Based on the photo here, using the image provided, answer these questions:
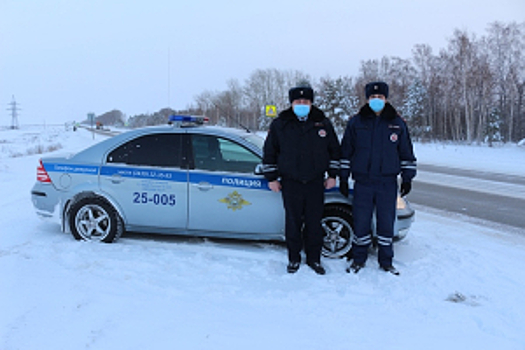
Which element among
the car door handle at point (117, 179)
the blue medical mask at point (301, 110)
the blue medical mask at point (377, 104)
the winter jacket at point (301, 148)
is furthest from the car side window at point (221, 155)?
the blue medical mask at point (377, 104)

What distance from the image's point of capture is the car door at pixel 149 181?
450 cm

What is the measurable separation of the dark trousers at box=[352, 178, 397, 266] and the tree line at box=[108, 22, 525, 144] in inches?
784

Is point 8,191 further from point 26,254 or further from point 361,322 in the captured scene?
point 361,322

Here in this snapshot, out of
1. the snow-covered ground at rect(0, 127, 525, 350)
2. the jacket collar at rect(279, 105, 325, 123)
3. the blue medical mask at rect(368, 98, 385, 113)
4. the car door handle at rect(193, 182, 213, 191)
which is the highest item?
the blue medical mask at rect(368, 98, 385, 113)

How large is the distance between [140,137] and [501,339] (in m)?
4.16

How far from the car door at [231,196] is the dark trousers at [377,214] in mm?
859

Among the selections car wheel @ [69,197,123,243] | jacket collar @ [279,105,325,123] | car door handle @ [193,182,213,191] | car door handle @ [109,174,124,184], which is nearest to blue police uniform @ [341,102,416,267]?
jacket collar @ [279,105,325,123]

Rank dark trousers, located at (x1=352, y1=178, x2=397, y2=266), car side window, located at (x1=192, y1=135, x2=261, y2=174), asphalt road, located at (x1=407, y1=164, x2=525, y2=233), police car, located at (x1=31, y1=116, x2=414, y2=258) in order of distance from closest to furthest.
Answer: dark trousers, located at (x1=352, y1=178, x2=397, y2=266) → police car, located at (x1=31, y1=116, x2=414, y2=258) → car side window, located at (x1=192, y1=135, x2=261, y2=174) → asphalt road, located at (x1=407, y1=164, x2=525, y2=233)

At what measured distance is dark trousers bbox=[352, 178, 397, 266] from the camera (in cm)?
394

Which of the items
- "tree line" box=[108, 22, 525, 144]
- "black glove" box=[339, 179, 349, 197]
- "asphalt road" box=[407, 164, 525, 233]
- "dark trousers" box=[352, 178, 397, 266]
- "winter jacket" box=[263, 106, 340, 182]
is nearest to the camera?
"winter jacket" box=[263, 106, 340, 182]

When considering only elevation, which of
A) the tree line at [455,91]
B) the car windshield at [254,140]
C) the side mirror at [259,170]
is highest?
the tree line at [455,91]

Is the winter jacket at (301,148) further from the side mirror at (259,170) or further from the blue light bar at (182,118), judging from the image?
the blue light bar at (182,118)

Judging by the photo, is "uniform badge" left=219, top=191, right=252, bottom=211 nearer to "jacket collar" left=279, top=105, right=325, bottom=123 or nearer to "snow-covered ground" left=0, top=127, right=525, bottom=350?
"snow-covered ground" left=0, top=127, right=525, bottom=350

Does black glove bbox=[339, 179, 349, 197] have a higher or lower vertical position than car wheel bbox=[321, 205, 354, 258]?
higher
